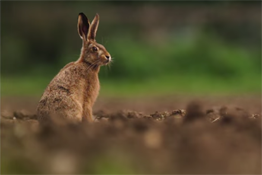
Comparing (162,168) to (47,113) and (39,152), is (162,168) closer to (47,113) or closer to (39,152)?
(39,152)

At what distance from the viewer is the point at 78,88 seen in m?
5.82

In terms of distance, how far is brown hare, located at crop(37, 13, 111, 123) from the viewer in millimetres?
5535

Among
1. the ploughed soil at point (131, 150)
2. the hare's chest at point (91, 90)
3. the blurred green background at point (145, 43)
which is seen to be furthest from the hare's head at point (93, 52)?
the blurred green background at point (145, 43)

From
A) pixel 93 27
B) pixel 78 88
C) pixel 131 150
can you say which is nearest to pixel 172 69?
pixel 93 27

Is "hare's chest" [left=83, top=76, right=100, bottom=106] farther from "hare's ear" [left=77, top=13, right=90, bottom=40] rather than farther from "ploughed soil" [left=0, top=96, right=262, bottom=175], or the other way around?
"ploughed soil" [left=0, top=96, right=262, bottom=175]

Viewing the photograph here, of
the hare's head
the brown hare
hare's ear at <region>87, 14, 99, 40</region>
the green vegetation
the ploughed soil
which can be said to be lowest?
the ploughed soil

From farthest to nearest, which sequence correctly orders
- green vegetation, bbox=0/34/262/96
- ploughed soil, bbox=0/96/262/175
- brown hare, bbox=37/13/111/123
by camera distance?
green vegetation, bbox=0/34/262/96
brown hare, bbox=37/13/111/123
ploughed soil, bbox=0/96/262/175

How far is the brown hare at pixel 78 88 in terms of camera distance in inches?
218

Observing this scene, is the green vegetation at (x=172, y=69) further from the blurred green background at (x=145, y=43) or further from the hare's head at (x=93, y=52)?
the hare's head at (x=93, y=52)

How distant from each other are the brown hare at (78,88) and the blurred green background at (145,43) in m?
9.91

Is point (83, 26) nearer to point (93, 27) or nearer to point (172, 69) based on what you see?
point (93, 27)

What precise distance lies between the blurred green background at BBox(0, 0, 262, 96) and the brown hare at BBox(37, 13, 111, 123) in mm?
9913

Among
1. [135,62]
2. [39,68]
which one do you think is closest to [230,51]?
[135,62]

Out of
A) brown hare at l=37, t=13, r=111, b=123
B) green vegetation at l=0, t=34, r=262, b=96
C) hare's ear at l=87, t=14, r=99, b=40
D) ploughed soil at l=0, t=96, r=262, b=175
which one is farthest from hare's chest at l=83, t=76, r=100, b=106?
green vegetation at l=0, t=34, r=262, b=96
